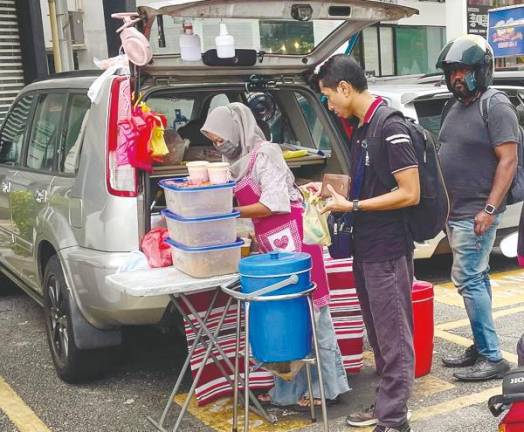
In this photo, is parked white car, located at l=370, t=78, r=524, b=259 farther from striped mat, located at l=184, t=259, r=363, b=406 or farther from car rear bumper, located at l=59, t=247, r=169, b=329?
car rear bumper, located at l=59, t=247, r=169, b=329

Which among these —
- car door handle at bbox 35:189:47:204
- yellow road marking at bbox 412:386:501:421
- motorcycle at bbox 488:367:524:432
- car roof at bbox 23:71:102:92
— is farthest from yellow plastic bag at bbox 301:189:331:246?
car door handle at bbox 35:189:47:204

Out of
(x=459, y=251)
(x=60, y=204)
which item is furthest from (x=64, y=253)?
(x=459, y=251)

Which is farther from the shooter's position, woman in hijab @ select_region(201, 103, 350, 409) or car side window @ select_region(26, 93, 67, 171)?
car side window @ select_region(26, 93, 67, 171)

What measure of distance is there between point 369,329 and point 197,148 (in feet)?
6.53

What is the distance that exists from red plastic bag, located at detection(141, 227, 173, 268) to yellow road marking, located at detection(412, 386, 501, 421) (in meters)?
1.55

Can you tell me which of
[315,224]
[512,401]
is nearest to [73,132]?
[315,224]

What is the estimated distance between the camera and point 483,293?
4.34 m

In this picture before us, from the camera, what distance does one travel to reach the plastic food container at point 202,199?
12.0 ft

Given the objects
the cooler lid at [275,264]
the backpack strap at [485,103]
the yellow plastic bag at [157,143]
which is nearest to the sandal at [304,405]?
the cooler lid at [275,264]

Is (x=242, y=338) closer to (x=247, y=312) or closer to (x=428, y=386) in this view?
(x=247, y=312)

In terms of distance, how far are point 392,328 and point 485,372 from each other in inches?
45.9

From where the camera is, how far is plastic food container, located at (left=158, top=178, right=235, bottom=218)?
144 inches

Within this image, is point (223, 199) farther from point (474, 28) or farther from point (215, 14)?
point (474, 28)

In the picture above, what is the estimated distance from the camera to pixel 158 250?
153 inches
